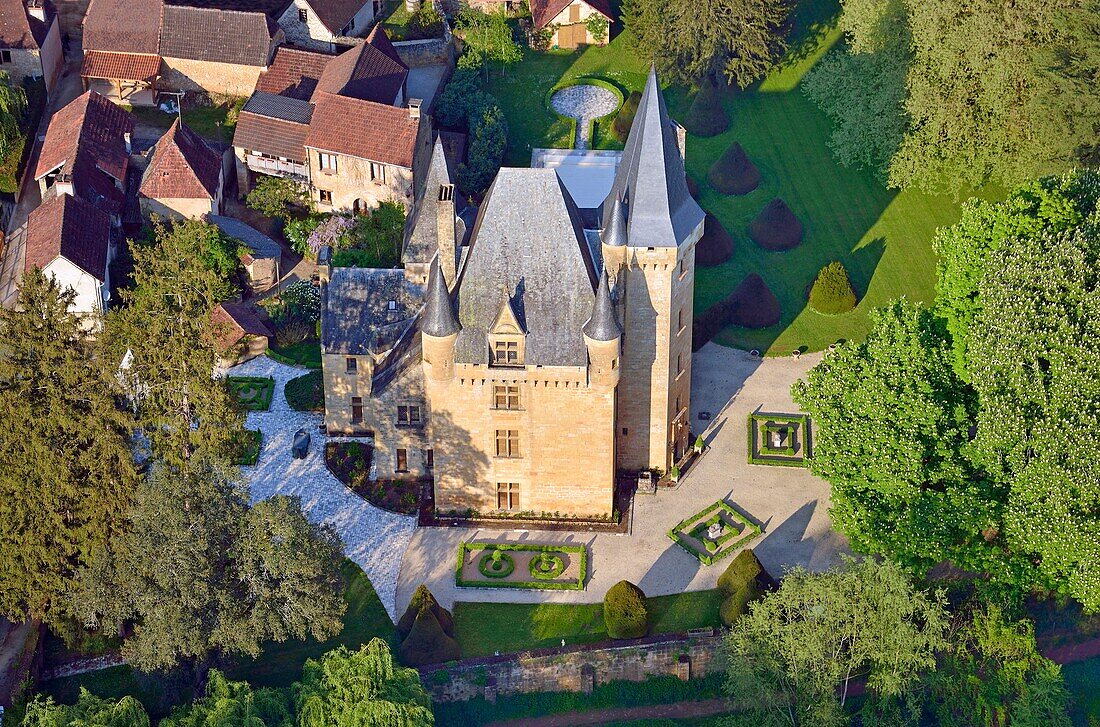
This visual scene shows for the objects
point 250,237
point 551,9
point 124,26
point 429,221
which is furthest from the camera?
point 551,9

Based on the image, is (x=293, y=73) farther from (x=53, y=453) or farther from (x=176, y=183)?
(x=53, y=453)

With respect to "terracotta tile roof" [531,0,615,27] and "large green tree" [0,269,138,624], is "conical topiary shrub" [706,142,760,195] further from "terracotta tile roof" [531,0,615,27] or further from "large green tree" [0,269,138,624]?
"large green tree" [0,269,138,624]

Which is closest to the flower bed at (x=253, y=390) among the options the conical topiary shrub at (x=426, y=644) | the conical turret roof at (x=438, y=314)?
the conical turret roof at (x=438, y=314)

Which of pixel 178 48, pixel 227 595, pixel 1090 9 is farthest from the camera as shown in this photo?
pixel 178 48

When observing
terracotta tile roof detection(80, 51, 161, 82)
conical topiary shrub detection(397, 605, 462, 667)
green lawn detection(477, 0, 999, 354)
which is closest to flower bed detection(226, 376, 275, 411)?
conical topiary shrub detection(397, 605, 462, 667)

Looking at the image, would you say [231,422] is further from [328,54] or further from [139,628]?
[328,54]

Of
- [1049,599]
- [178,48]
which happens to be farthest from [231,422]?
[178,48]

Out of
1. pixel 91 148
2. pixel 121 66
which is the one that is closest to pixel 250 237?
pixel 91 148
